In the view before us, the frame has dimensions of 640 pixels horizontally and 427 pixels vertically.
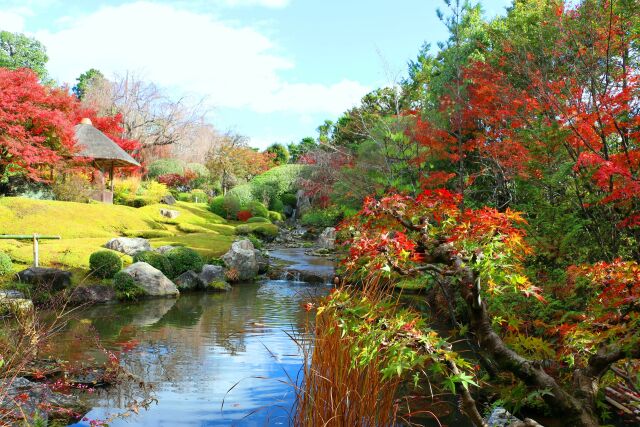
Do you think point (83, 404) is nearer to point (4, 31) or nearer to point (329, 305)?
point (329, 305)

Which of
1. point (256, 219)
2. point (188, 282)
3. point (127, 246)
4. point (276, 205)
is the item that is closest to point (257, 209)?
point (256, 219)

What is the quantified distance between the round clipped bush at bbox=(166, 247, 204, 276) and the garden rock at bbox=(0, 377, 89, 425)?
6828 mm

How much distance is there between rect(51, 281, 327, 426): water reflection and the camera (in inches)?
163

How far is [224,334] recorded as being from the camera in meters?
6.95

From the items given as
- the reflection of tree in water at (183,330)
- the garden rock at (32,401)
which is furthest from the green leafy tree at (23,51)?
the garden rock at (32,401)

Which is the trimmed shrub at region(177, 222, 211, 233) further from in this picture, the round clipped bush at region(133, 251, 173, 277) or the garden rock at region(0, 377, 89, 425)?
the garden rock at region(0, 377, 89, 425)

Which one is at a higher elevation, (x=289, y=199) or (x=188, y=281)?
(x=289, y=199)

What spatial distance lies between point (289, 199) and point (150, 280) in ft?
51.2

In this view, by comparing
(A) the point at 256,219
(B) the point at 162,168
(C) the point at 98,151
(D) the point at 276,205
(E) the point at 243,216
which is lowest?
(A) the point at 256,219

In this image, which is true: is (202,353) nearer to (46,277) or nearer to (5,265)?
(46,277)

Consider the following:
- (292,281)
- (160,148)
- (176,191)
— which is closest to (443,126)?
(292,281)

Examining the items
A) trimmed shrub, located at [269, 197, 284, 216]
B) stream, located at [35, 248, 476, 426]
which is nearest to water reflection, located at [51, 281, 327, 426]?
stream, located at [35, 248, 476, 426]

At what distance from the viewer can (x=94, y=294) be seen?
8.95 metres

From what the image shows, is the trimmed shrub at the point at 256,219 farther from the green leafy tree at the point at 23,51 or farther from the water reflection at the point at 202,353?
the green leafy tree at the point at 23,51
